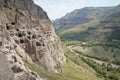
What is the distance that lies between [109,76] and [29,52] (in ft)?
286

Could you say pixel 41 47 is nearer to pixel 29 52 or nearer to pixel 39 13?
pixel 29 52

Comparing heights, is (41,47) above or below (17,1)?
below

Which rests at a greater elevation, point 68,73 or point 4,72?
point 4,72

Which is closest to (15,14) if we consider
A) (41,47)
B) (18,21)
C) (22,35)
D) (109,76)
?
(18,21)

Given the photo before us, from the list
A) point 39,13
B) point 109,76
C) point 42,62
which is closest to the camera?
point 42,62

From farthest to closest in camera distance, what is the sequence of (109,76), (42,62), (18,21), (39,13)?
1. (39,13)
2. (109,76)
3. (18,21)
4. (42,62)

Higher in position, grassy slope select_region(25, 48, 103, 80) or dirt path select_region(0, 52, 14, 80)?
dirt path select_region(0, 52, 14, 80)

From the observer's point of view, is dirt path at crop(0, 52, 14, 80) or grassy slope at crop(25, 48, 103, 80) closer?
dirt path at crop(0, 52, 14, 80)

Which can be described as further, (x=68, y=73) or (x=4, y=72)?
(x=68, y=73)

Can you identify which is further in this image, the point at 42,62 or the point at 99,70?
the point at 99,70

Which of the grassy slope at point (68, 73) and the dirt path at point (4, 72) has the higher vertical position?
the dirt path at point (4, 72)

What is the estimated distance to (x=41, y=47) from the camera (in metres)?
84.2

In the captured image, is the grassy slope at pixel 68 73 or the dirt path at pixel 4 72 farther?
the grassy slope at pixel 68 73

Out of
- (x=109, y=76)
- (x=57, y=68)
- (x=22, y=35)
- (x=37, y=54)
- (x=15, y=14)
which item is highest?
(x=15, y=14)
